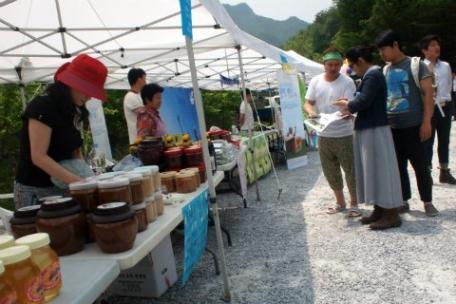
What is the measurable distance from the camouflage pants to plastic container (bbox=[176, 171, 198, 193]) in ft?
5.88

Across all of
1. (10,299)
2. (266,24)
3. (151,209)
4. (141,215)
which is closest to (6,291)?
(10,299)

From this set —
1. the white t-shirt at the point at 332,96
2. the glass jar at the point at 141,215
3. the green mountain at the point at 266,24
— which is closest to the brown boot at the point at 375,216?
the white t-shirt at the point at 332,96

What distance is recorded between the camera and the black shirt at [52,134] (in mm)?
1802

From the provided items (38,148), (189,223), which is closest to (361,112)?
(189,223)

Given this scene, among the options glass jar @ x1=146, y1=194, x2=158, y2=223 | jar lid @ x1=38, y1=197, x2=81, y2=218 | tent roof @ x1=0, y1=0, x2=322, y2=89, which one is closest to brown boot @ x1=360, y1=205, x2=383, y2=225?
tent roof @ x1=0, y1=0, x2=322, y2=89

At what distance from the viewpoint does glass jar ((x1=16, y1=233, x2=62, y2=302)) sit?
1.12 meters

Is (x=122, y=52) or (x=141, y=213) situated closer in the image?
(x=141, y=213)

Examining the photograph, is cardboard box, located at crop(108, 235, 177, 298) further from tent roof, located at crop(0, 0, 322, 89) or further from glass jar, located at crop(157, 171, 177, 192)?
tent roof, located at crop(0, 0, 322, 89)

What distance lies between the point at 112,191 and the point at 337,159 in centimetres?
280

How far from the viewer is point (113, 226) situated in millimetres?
1442

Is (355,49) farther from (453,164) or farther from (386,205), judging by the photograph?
(453,164)

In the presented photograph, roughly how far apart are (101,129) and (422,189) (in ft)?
14.5

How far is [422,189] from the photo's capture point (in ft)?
11.9

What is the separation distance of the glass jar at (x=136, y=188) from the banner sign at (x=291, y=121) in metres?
4.80
